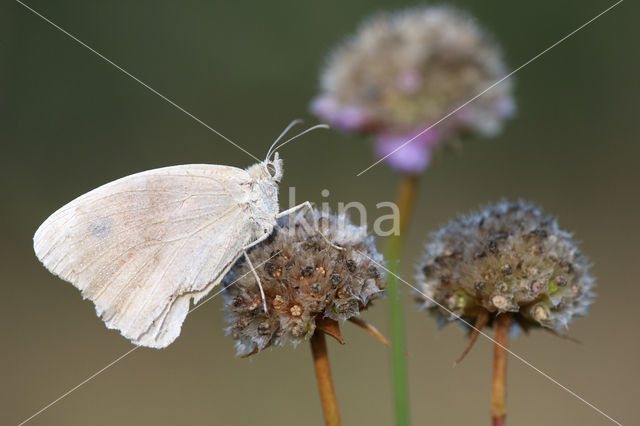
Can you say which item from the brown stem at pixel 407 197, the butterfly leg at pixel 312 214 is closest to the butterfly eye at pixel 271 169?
the butterfly leg at pixel 312 214

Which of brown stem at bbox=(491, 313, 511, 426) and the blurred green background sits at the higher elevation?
the blurred green background

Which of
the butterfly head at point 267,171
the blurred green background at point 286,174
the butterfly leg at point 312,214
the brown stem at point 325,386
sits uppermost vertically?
the blurred green background at point 286,174

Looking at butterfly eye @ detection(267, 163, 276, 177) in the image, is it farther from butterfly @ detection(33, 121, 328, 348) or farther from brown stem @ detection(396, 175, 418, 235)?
brown stem @ detection(396, 175, 418, 235)

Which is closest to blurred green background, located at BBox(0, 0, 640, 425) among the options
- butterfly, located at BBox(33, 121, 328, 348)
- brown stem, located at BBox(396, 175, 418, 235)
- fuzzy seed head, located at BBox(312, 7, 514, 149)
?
butterfly, located at BBox(33, 121, 328, 348)

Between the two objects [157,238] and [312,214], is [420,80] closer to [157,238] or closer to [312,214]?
[312,214]

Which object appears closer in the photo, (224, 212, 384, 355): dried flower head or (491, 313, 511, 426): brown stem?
(491, 313, 511, 426): brown stem

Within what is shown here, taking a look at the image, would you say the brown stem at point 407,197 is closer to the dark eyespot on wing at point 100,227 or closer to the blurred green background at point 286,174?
the dark eyespot on wing at point 100,227
